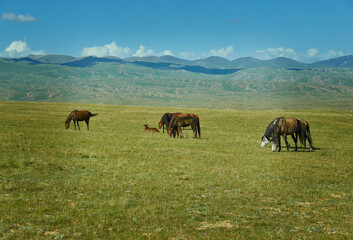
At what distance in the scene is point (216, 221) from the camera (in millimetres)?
10258

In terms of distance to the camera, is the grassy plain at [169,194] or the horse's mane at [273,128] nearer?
the grassy plain at [169,194]

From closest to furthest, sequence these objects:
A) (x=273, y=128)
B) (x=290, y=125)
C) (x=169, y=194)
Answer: (x=169, y=194)
(x=290, y=125)
(x=273, y=128)

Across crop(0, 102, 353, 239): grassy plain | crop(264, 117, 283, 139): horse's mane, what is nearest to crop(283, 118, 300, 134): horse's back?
crop(264, 117, 283, 139): horse's mane

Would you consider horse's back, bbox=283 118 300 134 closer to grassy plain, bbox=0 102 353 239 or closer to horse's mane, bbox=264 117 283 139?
horse's mane, bbox=264 117 283 139

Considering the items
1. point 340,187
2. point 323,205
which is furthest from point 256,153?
point 323,205

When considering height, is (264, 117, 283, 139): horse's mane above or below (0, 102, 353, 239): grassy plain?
above

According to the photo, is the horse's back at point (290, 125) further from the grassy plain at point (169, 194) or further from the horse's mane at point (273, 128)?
the grassy plain at point (169, 194)

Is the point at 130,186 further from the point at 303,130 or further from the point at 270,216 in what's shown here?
the point at 303,130

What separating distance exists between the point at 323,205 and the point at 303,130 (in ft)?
53.1

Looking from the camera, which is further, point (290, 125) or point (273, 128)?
point (273, 128)

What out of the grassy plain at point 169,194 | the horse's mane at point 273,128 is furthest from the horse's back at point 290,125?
the grassy plain at point 169,194

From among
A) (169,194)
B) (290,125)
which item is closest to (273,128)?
(290,125)

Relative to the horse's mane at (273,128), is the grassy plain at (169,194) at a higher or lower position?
lower

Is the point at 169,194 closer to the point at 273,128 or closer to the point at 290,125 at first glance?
the point at 273,128
